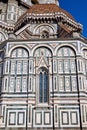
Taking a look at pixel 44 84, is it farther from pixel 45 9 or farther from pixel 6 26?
pixel 45 9

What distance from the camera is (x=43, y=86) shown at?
59.0 ft

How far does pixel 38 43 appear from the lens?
19469mm

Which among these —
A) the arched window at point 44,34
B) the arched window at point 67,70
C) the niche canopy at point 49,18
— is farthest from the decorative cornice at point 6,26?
the arched window at point 67,70

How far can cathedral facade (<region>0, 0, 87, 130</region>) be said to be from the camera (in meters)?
16.7

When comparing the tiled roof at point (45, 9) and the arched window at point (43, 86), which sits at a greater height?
the tiled roof at point (45, 9)

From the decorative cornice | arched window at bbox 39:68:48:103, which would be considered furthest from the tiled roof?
arched window at bbox 39:68:48:103

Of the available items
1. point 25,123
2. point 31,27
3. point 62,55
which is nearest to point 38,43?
point 62,55

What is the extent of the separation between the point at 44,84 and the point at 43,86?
20cm

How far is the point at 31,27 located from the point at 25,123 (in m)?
11.5

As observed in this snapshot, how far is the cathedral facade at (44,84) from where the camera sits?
1667cm

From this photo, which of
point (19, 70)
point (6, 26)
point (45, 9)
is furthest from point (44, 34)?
point (19, 70)

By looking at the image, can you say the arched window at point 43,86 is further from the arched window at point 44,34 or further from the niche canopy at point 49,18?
the niche canopy at point 49,18

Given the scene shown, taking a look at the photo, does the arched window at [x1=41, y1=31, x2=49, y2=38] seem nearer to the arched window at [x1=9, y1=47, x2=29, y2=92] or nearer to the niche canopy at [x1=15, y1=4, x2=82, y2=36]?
the niche canopy at [x1=15, y1=4, x2=82, y2=36]

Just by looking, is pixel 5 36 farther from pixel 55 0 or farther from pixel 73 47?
pixel 55 0
